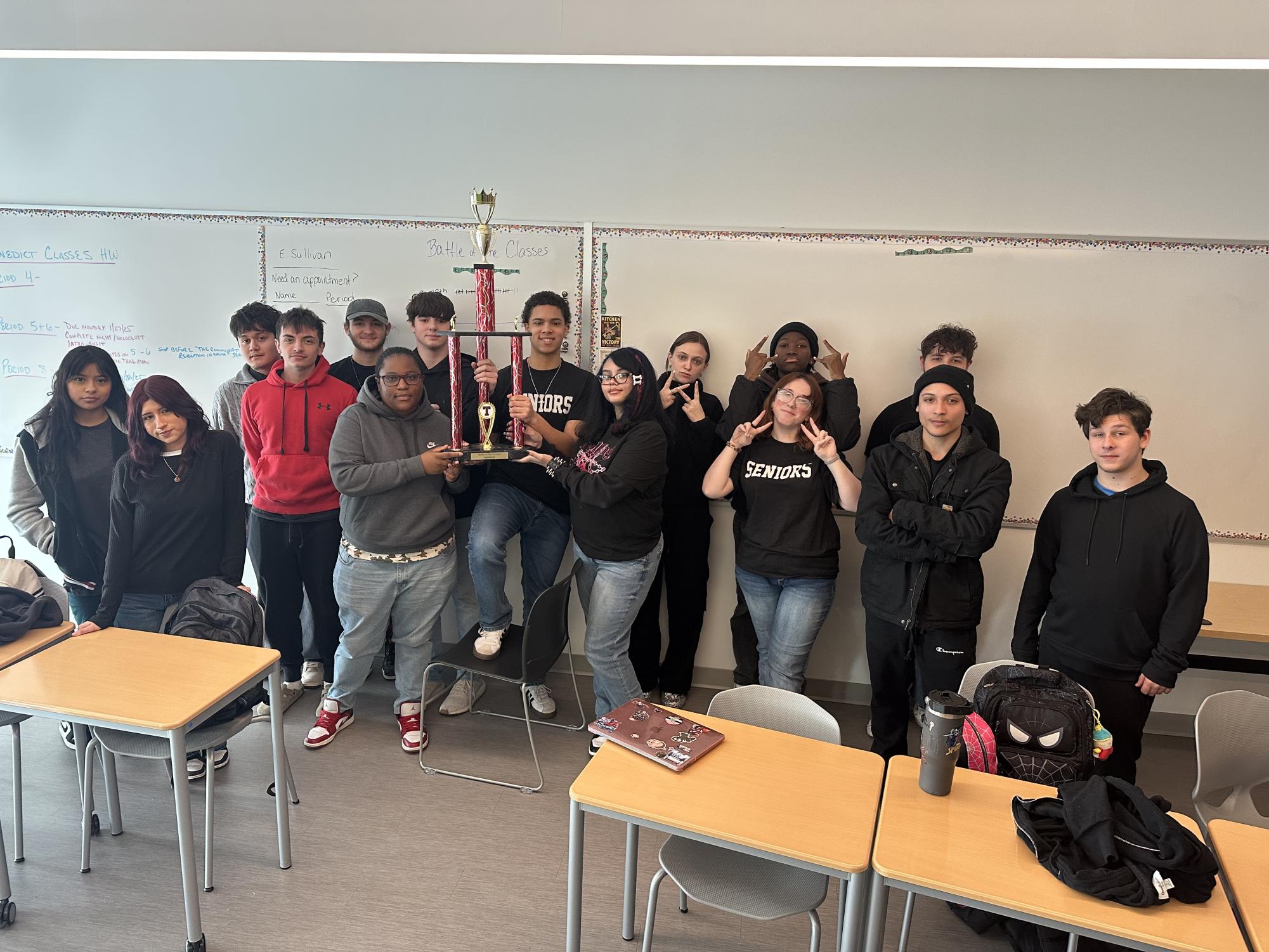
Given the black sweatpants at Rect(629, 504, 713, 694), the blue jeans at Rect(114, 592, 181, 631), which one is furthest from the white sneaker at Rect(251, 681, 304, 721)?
the black sweatpants at Rect(629, 504, 713, 694)

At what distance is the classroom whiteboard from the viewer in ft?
11.1

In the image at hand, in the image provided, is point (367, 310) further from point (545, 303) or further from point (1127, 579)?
point (1127, 579)

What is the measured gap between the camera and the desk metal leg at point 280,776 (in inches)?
98.5

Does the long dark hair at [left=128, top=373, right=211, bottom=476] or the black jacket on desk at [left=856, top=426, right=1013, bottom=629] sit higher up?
the long dark hair at [left=128, top=373, right=211, bottom=476]

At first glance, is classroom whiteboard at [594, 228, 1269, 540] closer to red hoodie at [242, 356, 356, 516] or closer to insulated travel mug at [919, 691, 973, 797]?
red hoodie at [242, 356, 356, 516]

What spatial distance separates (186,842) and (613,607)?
5.13 ft

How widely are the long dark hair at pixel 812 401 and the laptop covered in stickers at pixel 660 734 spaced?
1.31 metres

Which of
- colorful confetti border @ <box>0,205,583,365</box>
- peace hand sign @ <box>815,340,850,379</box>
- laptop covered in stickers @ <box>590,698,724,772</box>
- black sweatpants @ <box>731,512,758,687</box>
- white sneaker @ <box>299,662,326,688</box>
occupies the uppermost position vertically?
colorful confetti border @ <box>0,205,583,365</box>

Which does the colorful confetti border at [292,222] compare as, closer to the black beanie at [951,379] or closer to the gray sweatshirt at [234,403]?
the gray sweatshirt at [234,403]

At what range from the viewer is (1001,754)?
2162mm

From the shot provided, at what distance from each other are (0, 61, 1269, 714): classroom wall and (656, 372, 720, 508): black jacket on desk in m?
0.31

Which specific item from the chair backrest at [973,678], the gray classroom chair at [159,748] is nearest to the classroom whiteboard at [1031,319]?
the chair backrest at [973,678]

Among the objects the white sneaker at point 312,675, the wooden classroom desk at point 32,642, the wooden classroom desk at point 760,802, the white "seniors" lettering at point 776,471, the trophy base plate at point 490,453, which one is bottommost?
the white sneaker at point 312,675

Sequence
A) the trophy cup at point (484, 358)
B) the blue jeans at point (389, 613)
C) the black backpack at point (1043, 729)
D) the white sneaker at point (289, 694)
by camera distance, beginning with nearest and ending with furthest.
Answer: the black backpack at point (1043, 729) → the trophy cup at point (484, 358) → the blue jeans at point (389, 613) → the white sneaker at point (289, 694)
